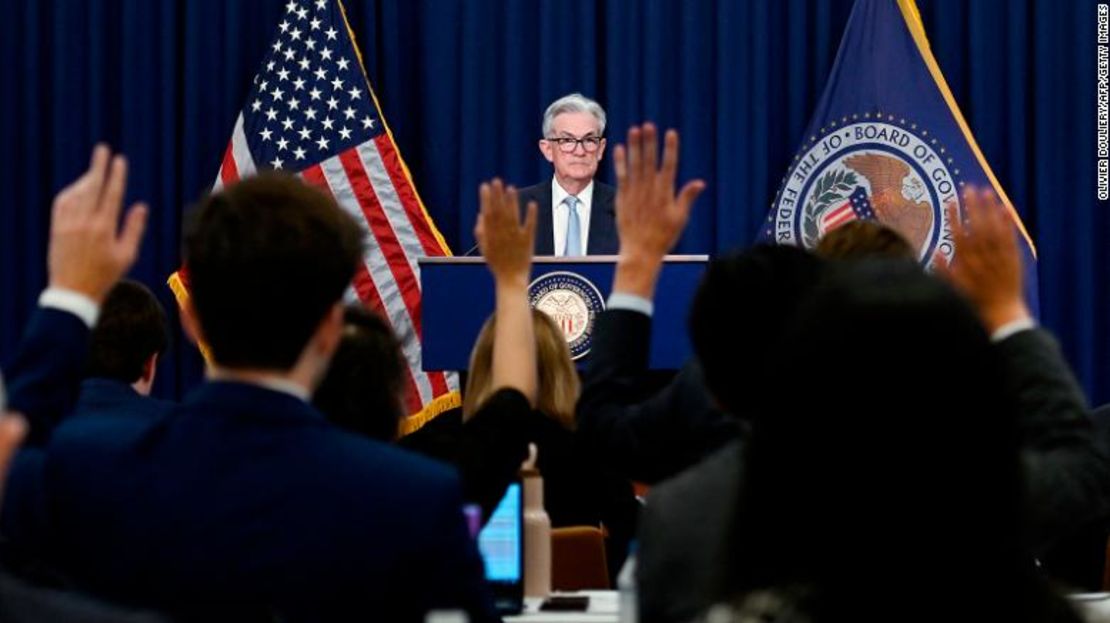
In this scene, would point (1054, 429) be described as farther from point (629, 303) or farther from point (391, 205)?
point (391, 205)

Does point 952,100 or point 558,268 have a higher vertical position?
point 952,100

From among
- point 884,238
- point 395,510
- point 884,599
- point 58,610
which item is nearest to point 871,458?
point 884,599

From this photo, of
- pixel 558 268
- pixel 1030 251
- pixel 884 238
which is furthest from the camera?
pixel 1030 251

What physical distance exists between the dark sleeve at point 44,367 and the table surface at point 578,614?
1470mm

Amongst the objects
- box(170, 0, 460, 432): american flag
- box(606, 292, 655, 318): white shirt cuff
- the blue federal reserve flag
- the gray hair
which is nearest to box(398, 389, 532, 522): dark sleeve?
box(606, 292, 655, 318): white shirt cuff

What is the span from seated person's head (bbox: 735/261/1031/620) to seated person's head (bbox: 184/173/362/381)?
81 cm

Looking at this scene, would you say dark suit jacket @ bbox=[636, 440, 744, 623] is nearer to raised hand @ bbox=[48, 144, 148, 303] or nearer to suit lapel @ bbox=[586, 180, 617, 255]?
raised hand @ bbox=[48, 144, 148, 303]

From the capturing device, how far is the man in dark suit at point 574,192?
668 cm

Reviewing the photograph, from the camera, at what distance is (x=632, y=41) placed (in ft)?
26.8

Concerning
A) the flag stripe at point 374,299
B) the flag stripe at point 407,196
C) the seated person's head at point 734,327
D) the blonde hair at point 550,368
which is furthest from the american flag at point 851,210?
the seated person's head at point 734,327

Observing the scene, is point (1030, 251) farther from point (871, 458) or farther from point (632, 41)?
point (871, 458)

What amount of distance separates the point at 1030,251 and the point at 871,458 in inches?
266

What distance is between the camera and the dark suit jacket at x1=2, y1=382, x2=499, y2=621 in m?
1.82

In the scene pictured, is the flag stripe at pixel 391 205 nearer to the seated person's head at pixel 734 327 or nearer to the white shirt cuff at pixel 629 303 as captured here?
the white shirt cuff at pixel 629 303
